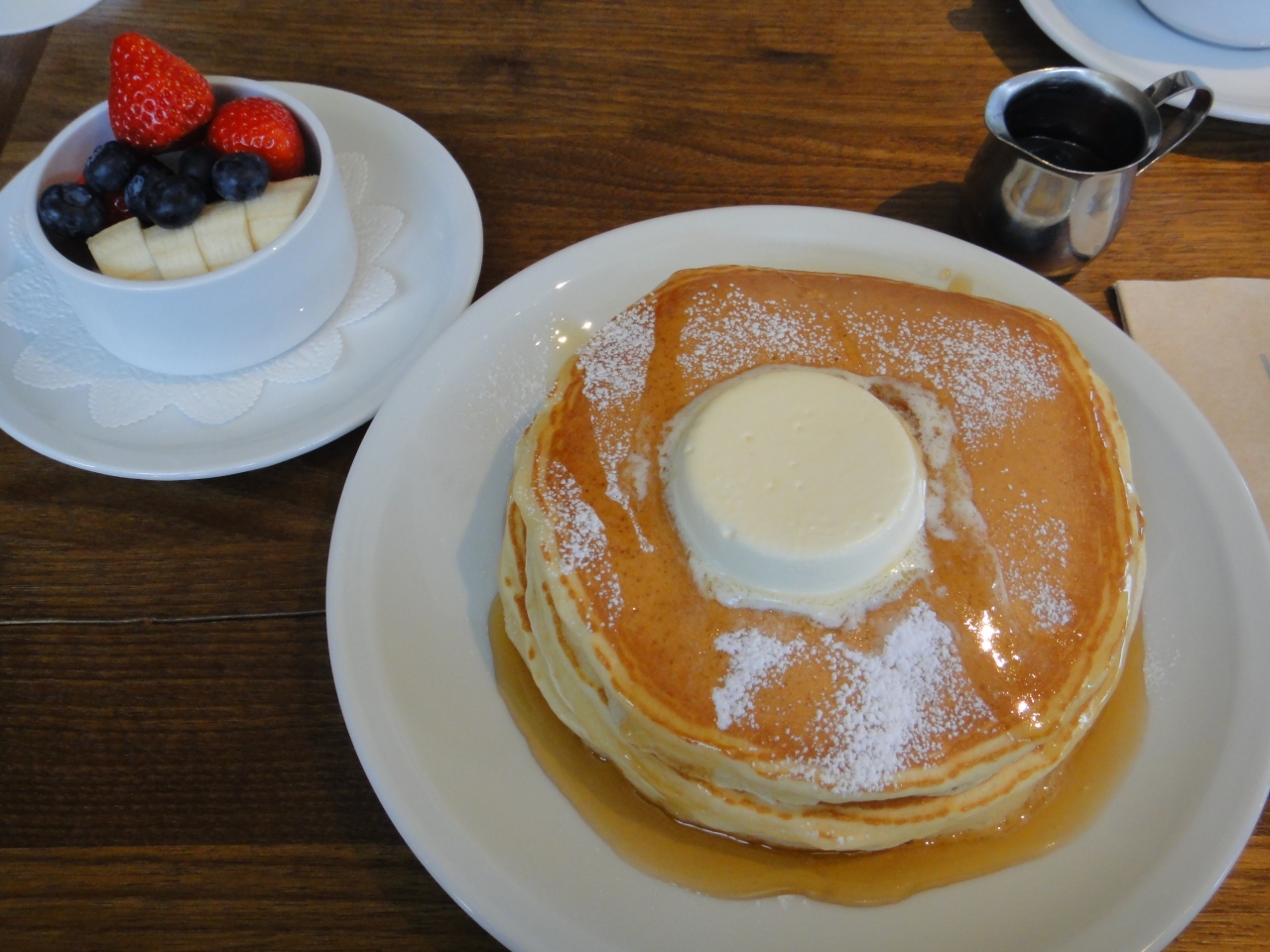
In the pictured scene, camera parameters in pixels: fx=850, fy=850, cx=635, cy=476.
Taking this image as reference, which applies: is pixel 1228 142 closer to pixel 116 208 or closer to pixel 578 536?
pixel 578 536

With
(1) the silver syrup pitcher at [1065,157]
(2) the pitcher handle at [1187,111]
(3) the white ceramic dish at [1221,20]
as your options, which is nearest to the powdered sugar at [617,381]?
(1) the silver syrup pitcher at [1065,157]

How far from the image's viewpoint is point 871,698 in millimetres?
889

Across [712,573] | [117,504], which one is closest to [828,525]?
[712,573]

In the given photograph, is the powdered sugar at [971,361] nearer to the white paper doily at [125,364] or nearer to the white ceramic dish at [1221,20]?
the white paper doily at [125,364]

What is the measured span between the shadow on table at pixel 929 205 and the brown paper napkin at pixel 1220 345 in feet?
1.02

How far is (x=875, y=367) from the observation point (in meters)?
1.08

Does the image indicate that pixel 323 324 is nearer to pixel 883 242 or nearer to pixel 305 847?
pixel 305 847

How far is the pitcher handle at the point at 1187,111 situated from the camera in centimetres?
128

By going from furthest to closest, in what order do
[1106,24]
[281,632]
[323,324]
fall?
[1106,24] < [323,324] < [281,632]

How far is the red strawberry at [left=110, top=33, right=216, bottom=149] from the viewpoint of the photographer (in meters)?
1.22

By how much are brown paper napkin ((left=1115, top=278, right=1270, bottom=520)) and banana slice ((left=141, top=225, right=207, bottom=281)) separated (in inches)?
55.7

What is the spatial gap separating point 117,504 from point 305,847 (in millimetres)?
590

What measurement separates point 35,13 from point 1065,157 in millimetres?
2079

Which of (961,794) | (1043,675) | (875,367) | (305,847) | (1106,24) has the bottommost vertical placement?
(305,847)
